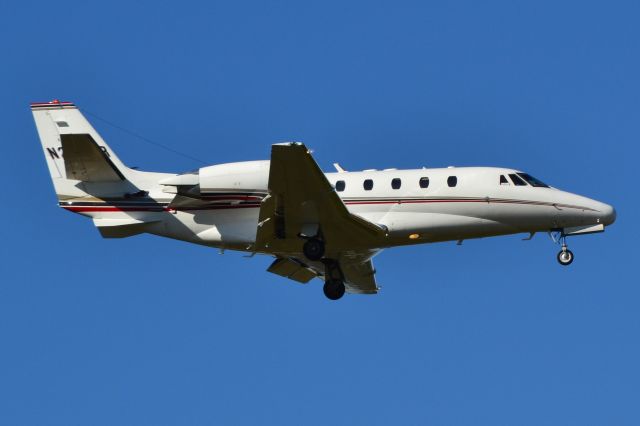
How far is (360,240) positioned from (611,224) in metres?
5.94

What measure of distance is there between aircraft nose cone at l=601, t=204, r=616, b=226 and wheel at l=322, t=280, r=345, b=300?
6490mm

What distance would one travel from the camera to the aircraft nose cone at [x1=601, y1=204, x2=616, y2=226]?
915 inches

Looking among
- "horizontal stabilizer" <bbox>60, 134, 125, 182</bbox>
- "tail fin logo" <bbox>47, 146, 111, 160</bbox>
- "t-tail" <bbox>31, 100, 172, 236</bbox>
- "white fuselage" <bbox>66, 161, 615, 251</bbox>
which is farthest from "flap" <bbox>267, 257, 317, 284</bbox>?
"tail fin logo" <bbox>47, 146, 111, 160</bbox>

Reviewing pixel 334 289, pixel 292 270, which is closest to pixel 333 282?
pixel 334 289

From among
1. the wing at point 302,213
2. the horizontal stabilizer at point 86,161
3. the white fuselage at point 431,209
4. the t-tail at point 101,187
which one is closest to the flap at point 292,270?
the wing at point 302,213

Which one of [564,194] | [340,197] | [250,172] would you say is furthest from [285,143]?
[564,194]

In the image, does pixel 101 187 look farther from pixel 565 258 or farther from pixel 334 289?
pixel 565 258

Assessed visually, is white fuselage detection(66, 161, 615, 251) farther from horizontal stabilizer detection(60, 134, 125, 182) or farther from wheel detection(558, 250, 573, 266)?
horizontal stabilizer detection(60, 134, 125, 182)

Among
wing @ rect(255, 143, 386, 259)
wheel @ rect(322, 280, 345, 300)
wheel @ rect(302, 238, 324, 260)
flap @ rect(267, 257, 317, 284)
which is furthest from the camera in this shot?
flap @ rect(267, 257, 317, 284)

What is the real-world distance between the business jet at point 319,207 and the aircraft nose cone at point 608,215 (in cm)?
2

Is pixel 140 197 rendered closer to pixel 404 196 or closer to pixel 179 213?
pixel 179 213

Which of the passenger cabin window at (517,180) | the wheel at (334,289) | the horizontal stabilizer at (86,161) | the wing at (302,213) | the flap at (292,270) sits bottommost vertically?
the wheel at (334,289)

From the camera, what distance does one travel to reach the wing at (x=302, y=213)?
2064 cm

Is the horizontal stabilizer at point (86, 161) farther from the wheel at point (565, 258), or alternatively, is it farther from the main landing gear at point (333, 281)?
the wheel at point (565, 258)
